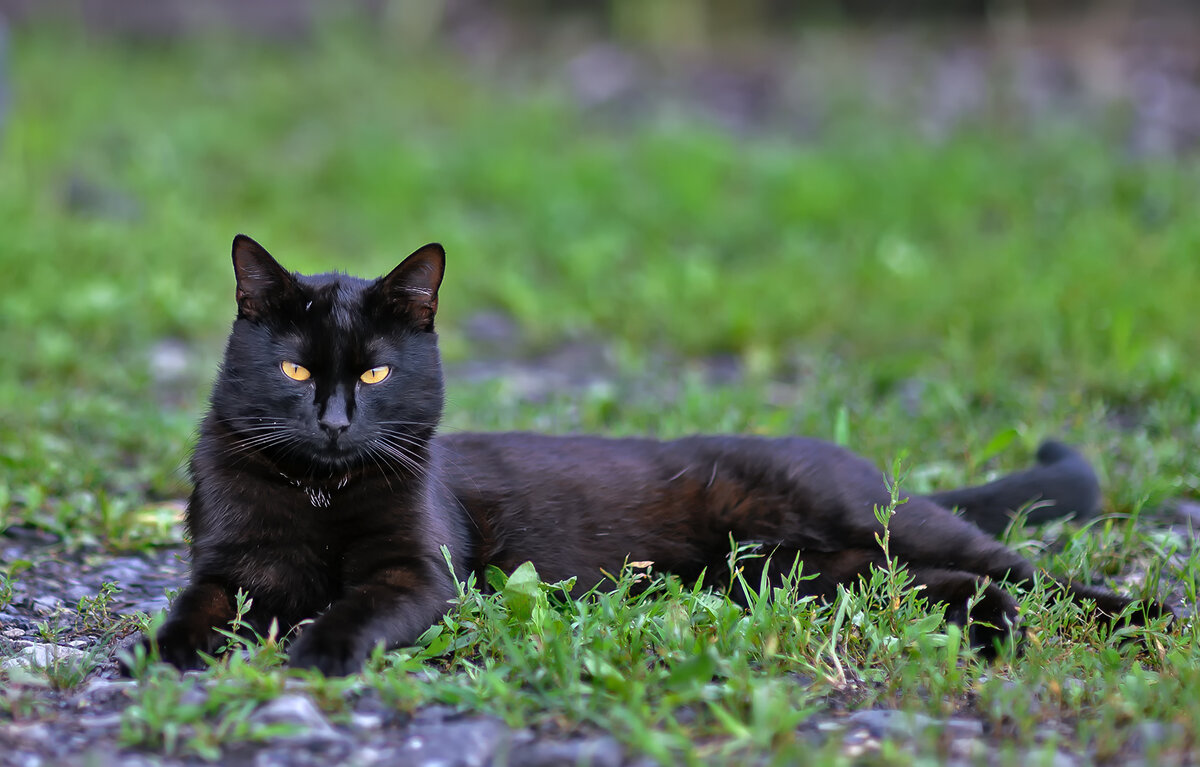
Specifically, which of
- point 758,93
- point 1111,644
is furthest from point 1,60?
point 1111,644

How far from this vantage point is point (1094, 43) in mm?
10117

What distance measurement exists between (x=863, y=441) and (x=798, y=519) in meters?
1.09

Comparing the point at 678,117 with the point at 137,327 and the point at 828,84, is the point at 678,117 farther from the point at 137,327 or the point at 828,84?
the point at 137,327

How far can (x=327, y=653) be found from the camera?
2.39 meters

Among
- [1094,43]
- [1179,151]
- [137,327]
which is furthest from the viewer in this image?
[1094,43]

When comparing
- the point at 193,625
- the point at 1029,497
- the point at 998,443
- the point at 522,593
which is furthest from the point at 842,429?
the point at 193,625

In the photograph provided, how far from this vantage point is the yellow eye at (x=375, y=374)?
2.84m

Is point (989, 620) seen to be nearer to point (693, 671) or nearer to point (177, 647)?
point (693, 671)

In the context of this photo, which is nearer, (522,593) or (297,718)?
(297,718)

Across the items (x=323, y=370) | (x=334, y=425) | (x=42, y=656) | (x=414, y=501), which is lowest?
(x=42, y=656)

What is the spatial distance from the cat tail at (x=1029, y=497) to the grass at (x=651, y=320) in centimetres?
10

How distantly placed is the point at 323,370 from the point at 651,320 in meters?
3.49

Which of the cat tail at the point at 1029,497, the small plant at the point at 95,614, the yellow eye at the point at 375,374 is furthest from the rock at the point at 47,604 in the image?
the cat tail at the point at 1029,497

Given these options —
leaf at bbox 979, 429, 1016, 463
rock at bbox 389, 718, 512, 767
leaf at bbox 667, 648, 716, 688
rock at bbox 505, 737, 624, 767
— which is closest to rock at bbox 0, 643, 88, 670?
rock at bbox 389, 718, 512, 767
